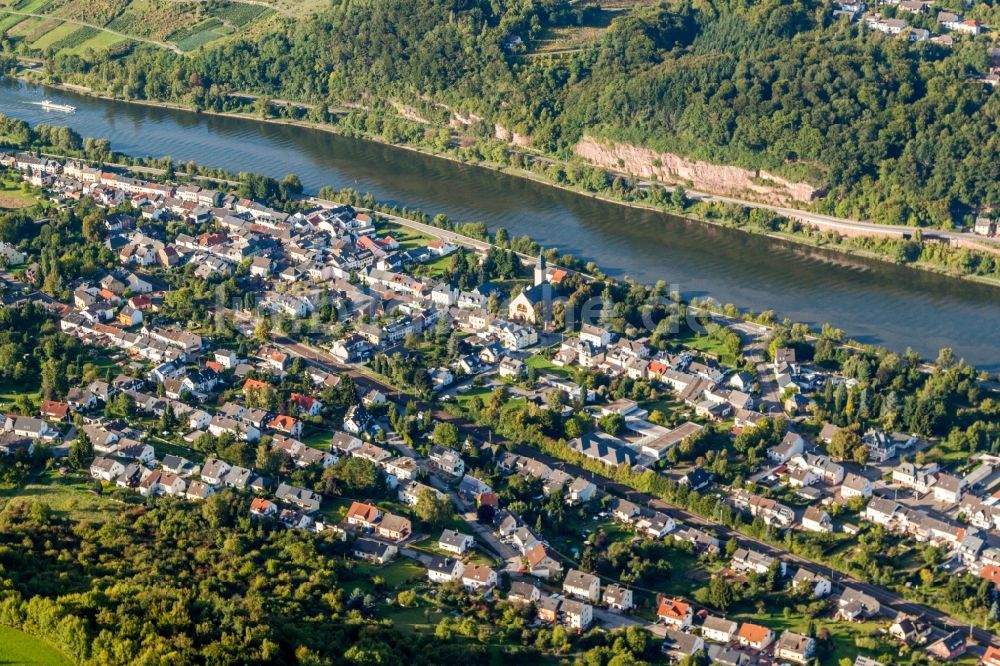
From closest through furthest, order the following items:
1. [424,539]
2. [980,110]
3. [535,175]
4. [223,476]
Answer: [424,539], [223,476], [980,110], [535,175]

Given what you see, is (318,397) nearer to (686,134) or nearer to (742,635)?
(742,635)

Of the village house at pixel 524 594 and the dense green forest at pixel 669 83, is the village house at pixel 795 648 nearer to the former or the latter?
the village house at pixel 524 594

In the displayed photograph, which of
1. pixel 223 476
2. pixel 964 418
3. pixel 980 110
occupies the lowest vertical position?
pixel 223 476

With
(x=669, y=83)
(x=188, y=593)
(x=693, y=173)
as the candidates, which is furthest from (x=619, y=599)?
(x=669, y=83)

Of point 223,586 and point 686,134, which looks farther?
point 686,134

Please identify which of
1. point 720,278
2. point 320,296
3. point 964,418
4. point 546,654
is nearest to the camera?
point 546,654

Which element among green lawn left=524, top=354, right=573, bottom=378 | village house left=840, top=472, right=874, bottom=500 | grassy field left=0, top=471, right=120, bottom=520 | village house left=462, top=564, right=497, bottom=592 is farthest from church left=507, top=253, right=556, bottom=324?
grassy field left=0, top=471, right=120, bottom=520

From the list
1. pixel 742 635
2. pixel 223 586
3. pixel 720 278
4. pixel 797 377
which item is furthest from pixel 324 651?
pixel 720 278

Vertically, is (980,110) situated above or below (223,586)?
above
